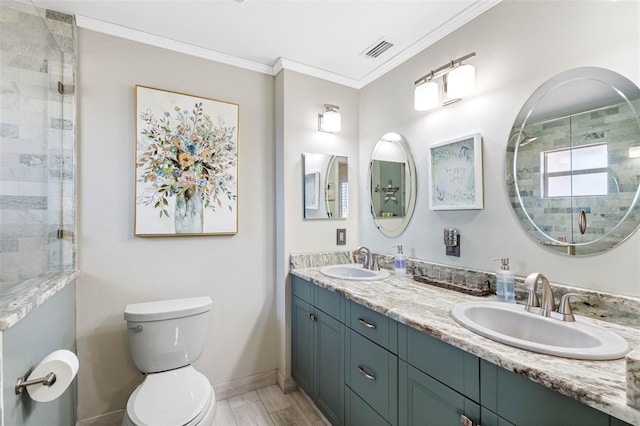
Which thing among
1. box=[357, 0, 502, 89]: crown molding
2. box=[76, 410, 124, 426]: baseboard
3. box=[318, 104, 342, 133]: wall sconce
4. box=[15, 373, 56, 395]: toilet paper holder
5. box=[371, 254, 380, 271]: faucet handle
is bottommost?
box=[76, 410, 124, 426]: baseboard

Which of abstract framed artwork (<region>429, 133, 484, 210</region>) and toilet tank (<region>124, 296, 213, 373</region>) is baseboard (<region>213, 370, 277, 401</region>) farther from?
abstract framed artwork (<region>429, 133, 484, 210</region>)

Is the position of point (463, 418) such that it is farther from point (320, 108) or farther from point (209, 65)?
point (209, 65)

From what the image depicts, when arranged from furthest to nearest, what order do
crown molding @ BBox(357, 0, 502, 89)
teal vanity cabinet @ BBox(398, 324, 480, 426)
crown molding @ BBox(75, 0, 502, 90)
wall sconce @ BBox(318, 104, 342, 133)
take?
1. wall sconce @ BBox(318, 104, 342, 133)
2. crown molding @ BBox(75, 0, 502, 90)
3. crown molding @ BBox(357, 0, 502, 89)
4. teal vanity cabinet @ BBox(398, 324, 480, 426)

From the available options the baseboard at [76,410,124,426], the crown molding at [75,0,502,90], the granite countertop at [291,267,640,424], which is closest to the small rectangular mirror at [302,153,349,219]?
the crown molding at [75,0,502,90]

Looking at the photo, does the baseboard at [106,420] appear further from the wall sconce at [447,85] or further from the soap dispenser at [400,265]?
the wall sconce at [447,85]

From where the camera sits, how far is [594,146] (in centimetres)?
120

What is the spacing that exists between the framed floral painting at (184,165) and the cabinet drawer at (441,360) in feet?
4.60

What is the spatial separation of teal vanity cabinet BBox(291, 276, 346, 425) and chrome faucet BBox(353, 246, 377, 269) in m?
0.51

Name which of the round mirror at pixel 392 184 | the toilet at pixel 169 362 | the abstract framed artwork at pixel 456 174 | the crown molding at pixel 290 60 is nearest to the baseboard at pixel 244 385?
the toilet at pixel 169 362

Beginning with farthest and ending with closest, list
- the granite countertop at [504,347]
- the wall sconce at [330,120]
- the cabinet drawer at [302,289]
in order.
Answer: the wall sconce at [330,120] → the cabinet drawer at [302,289] → the granite countertop at [504,347]

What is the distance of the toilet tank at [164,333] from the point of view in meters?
1.64

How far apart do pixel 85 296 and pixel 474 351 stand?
202 centimetres

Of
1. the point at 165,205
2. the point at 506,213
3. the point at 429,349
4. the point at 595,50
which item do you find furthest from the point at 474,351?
the point at 165,205

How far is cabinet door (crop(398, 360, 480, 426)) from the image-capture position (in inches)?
39.2
